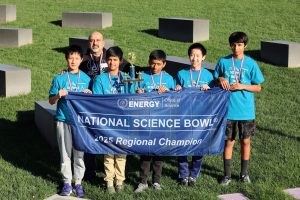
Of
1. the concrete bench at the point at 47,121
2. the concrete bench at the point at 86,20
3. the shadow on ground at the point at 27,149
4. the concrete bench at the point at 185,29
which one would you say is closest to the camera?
the shadow on ground at the point at 27,149

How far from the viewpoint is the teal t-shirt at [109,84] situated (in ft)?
20.0

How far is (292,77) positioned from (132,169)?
6.46 m

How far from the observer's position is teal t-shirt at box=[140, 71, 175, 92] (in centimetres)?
620

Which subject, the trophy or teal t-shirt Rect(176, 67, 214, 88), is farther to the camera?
teal t-shirt Rect(176, 67, 214, 88)

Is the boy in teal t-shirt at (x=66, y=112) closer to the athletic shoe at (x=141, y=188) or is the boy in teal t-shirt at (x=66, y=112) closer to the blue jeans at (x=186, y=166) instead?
the athletic shoe at (x=141, y=188)

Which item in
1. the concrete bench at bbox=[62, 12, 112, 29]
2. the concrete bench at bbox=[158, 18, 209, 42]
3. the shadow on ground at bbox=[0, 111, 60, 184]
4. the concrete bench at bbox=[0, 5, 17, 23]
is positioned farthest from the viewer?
the concrete bench at bbox=[0, 5, 17, 23]

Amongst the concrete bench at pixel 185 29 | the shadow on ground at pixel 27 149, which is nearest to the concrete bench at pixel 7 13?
the concrete bench at pixel 185 29

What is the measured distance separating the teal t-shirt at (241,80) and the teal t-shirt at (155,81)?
64 centimetres

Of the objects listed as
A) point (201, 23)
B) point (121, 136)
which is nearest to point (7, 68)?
point (121, 136)

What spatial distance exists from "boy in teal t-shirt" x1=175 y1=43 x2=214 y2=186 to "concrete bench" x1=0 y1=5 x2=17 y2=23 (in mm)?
13962

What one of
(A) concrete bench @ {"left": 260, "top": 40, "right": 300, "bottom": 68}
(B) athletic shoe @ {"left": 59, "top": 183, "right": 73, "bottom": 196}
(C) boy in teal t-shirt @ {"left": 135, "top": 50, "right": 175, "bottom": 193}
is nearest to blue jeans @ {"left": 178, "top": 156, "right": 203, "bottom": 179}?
(C) boy in teal t-shirt @ {"left": 135, "top": 50, "right": 175, "bottom": 193}

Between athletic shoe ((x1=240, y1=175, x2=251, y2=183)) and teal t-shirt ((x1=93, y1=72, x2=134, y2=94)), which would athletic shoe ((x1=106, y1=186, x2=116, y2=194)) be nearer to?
teal t-shirt ((x1=93, y1=72, x2=134, y2=94))

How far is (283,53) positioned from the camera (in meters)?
13.5

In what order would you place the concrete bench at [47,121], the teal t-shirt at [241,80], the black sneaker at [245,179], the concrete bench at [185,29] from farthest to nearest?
1. the concrete bench at [185,29]
2. the concrete bench at [47,121]
3. the black sneaker at [245,179]
4. the teal t-shirt at [241,80]
